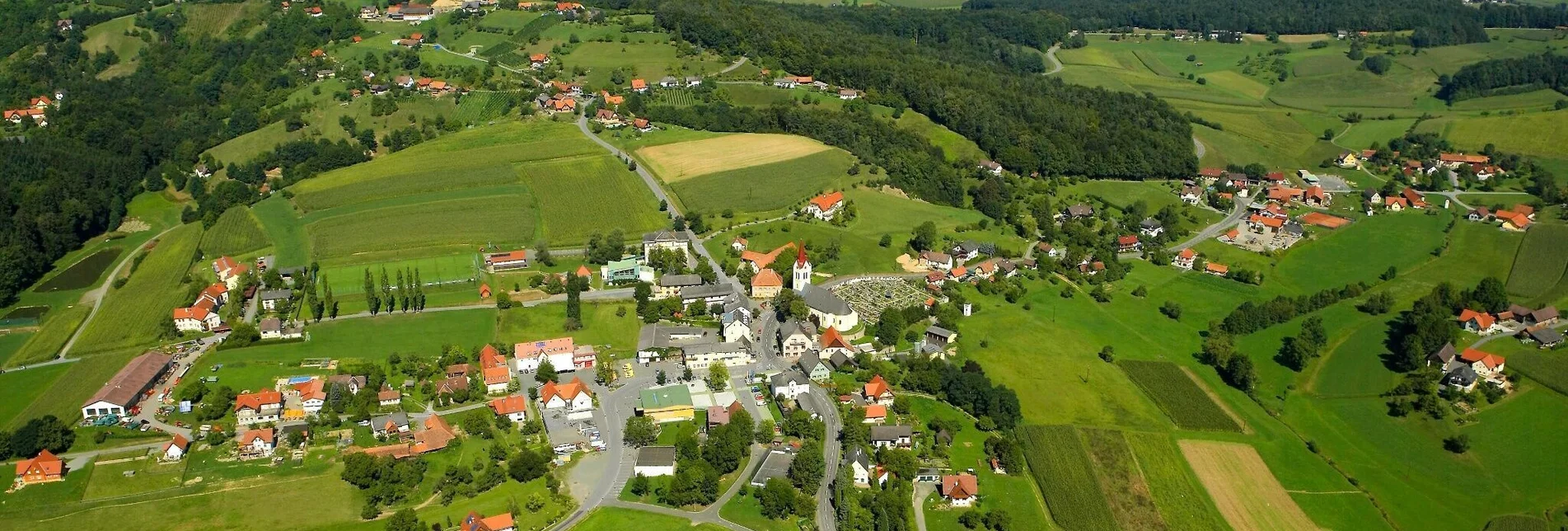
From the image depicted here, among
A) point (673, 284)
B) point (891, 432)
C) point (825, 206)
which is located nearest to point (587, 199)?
point (825, 206)

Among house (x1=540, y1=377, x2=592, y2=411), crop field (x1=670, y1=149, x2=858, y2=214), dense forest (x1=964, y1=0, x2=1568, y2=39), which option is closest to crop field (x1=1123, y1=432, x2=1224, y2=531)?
house (x1=540, y1=377, x2=592, y2=411)

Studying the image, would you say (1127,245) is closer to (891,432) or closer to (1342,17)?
(891,432)

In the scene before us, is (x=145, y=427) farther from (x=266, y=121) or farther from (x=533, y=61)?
(x=533, y=61)

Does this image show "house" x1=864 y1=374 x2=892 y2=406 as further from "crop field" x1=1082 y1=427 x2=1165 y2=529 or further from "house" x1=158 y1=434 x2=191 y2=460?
"house" x1=158 y1=434 x2=191 y2=460

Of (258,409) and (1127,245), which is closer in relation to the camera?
(258,409)

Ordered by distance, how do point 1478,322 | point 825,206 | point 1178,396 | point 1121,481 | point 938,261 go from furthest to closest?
point 825,206, point 938,261, point 1478,322, point 1178,396, point 1121,481

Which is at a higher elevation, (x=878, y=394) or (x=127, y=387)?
(x=127, y=387)

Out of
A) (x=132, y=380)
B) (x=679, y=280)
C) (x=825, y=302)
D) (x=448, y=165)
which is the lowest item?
(x=679, y=280)
